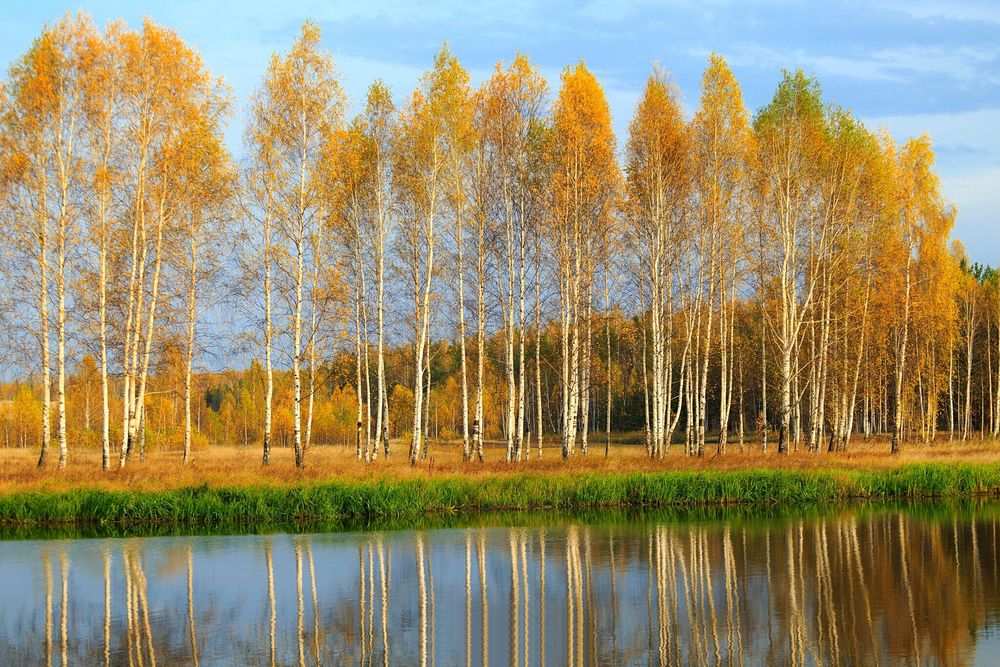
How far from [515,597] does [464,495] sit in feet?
39.2

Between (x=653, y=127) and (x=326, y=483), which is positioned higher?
(x=653, y=127)

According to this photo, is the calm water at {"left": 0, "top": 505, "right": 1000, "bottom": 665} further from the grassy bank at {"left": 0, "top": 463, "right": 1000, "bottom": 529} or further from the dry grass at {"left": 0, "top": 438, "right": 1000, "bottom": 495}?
the dry grass at {"left": 0, "top": 438, "right": 1000, "bottom": 495}

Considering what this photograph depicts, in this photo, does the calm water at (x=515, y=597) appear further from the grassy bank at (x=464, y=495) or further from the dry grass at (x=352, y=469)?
the dry grass at (x=352, y=469)

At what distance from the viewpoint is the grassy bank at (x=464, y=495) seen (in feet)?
81.6

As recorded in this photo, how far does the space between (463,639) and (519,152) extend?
24.0 metres

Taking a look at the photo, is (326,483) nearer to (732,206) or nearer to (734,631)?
(734,631)

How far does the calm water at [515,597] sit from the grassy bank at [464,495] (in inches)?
126

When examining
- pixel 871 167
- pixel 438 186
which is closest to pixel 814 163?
pixel 871 167

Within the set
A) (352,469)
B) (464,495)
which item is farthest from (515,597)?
(352,469)

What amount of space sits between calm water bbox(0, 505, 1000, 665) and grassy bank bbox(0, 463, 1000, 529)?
10.5ft

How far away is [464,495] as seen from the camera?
27.3m

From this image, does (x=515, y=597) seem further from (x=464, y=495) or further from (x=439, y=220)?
(x=439, y=220)

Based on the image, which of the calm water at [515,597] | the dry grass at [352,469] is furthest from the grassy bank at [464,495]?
the calm water at [515,597]

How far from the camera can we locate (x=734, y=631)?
12.8m
